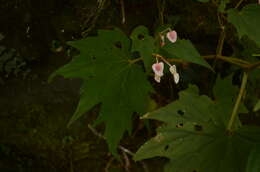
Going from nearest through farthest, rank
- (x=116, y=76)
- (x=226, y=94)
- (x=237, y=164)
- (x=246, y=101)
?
1. (x=237, y=164)
2. (x=116, y=76)
3. (x=226, y=94)
4. (x=246, y=101)

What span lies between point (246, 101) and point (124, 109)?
0.80 metres

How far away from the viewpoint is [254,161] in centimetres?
99

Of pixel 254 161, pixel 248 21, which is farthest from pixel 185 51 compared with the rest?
pixel 254 161

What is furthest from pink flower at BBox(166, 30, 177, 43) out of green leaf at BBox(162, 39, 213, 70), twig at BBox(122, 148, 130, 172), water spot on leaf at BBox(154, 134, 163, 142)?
twig at BBox(122, 148, 130, 172)

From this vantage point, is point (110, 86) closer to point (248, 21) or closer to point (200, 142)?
point (200, 142)

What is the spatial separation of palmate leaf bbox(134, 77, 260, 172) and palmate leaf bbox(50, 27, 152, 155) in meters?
0.14

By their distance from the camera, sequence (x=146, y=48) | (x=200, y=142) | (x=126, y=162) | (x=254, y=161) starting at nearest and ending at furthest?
(x=254, y=161) → (x=200, y=142) → (x=146, y=48) → (x=126, y=162)

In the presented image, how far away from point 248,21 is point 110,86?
481 millimetres

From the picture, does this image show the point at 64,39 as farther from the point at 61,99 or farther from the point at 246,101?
the point at 246,101

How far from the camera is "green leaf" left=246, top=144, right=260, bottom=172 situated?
3.22ft

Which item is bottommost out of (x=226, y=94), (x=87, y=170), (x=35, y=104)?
(x=87, y=170)

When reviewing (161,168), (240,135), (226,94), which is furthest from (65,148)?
(240,135)

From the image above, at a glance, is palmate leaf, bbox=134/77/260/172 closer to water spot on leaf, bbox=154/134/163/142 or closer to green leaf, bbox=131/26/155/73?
water spot on leaf, bbox=154/134/163/142

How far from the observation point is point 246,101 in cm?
195
